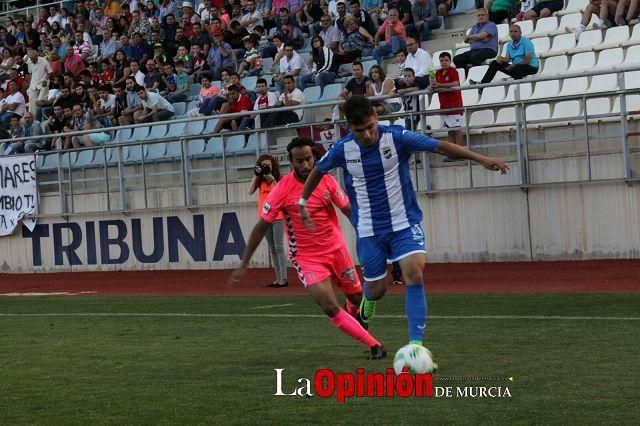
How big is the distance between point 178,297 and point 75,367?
856cm

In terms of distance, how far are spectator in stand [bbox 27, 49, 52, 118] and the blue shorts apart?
74.1ft

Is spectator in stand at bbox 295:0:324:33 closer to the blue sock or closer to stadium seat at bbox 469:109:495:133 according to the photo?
stadium seat at bbox 469:109:495:133

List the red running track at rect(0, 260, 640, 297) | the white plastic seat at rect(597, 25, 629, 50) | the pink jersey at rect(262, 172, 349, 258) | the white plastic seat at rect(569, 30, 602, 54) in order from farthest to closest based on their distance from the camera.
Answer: the white plastic seat at rect(569, 30, 602, 54) → the white plastic seat at rect(597, 25, 629, 50) → the red running track at rect(0, 260, 640, 297) → the pink jersey at rect(262, 172, 349, 258)

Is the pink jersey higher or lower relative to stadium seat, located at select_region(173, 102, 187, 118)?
lower

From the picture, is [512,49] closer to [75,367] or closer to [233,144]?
[233,144]

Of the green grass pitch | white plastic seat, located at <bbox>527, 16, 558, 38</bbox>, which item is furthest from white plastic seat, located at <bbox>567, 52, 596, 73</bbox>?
the green grass pitch

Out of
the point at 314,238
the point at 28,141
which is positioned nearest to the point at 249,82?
the point at 28,141

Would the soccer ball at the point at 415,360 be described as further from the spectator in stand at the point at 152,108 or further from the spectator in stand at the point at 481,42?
the spectator in stand at the point at 152,108

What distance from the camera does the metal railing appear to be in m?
19.0

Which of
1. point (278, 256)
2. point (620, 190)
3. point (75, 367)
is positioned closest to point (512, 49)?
point (620, 190)

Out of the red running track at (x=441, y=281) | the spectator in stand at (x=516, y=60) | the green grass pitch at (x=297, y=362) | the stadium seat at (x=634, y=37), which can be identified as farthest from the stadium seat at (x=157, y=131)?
the green grass pitch at (x=297, y=362)

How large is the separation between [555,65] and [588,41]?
0.85 metres

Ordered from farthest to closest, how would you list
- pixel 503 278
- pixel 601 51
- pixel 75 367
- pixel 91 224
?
pixel 91 224 → pixel 601 51 → pixel 503 278 → pixel 75 367

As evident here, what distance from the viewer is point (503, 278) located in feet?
60.1
